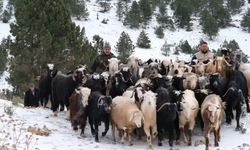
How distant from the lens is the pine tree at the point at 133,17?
2869 inches

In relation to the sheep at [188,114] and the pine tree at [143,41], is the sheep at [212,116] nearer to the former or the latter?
the sheep at [188,114]

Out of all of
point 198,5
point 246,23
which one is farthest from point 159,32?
point 246,23

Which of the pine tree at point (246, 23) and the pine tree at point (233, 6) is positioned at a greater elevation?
the pine tree at point (233, 6)

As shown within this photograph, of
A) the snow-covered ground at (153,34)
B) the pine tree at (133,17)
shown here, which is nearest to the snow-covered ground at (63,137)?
the snow-covered ground at (153,34)

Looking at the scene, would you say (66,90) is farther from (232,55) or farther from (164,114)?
(232,55)

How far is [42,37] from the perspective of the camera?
907 inches

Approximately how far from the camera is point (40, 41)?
76.7 ft

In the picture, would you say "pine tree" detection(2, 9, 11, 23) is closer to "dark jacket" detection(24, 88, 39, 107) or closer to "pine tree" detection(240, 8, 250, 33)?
"pine tree" detection(240, 8, 250, 33)

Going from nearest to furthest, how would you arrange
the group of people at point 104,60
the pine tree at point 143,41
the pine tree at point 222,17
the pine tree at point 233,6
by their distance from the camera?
the group of people at point 104,60 < the pine tree at point 143,41 < the pine tree at point 222,17 < the pine tree at point 233,6

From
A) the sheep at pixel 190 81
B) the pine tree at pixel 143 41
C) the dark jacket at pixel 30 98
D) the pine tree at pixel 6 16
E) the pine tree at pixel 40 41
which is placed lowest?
the dark jacket at pixel 30 98

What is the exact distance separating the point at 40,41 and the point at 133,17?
165 feet

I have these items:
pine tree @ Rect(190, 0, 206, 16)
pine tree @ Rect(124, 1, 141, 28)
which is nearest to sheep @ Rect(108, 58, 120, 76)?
pine tree @ Rect(124, 1, 141, 28)

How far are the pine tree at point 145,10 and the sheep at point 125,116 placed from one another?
63.2 meters

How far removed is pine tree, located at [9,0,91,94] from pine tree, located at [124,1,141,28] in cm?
4826
